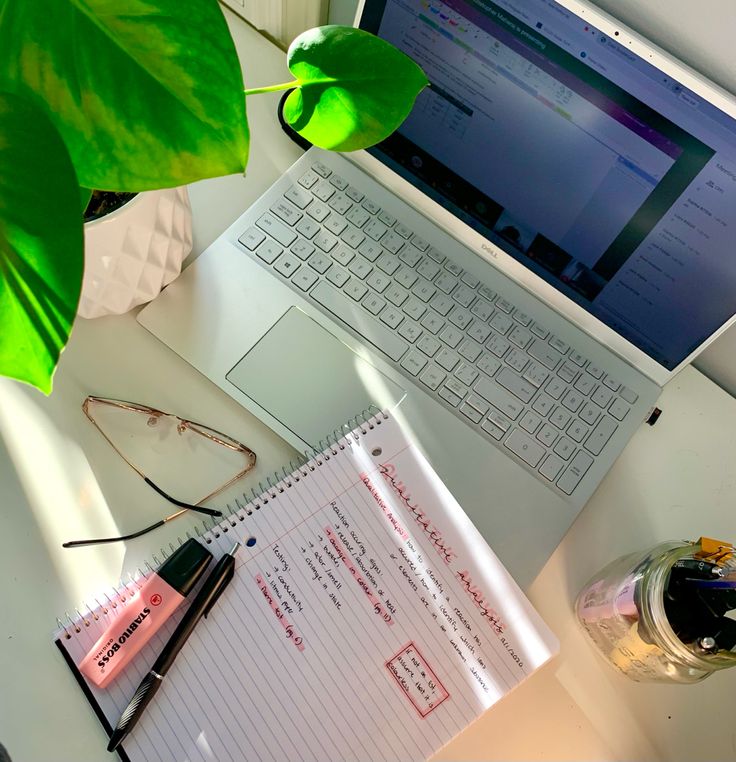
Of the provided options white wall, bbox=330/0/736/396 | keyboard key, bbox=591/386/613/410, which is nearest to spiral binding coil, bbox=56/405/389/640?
keyboard key, bbox=591/386/613/410

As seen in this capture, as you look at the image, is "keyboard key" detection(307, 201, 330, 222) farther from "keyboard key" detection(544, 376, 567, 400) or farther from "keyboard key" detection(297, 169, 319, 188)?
"keyboard key" detection(544, 376, 567, 400)

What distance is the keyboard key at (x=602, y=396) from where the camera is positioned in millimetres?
688

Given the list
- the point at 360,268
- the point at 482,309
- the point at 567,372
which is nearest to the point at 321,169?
the point at 360,268

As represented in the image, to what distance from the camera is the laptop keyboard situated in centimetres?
68

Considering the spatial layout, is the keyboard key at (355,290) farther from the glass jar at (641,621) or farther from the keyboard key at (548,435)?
the glass jar at (641,621)

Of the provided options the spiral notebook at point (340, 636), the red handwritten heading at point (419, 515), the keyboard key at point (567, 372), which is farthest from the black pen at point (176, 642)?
the keyboard key at point (567, 372)

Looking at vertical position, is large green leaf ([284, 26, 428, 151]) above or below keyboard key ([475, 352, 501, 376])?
above

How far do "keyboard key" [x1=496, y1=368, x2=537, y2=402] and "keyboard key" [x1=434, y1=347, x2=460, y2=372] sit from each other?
4 centimetres

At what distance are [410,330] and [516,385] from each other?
0.37 ft

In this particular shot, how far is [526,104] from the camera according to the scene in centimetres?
59

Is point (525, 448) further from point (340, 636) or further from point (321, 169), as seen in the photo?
point (321, 169)

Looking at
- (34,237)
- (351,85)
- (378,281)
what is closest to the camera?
(34,237)

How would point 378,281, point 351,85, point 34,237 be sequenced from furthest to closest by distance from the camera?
1. point 378,281
2. point 351,85
3. point 34,237

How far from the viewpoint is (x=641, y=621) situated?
21.4 inches
